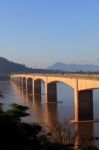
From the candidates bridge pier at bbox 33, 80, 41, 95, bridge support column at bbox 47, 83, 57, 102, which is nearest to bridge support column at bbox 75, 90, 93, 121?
bridge support column at bbox 47, 83, 57, 102

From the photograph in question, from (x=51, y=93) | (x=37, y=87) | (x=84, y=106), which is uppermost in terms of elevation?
(x=37, y=87)

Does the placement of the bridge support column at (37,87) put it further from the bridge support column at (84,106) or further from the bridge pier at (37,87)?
the bridge support column at (84,106)

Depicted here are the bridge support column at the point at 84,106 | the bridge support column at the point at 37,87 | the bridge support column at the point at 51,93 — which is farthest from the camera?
the bridge support column at the point at 37,87

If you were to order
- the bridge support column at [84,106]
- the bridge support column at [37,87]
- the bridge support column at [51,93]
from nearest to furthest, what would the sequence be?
the bridge support column at [84,106] < the bridge support column at [51,93] < the bridge support column at [37,87]

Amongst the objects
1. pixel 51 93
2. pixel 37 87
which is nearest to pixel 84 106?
pixel 51 93

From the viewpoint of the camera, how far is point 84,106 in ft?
142

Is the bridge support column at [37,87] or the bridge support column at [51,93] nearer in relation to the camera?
the bridge support column at [51,93]

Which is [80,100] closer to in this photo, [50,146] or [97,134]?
[97,134]

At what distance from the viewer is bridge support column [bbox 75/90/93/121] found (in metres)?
42.7

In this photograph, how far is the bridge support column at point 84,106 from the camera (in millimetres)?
42656

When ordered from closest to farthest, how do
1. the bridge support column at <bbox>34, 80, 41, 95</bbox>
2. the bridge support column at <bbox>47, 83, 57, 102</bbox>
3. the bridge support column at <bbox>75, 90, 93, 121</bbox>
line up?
1. the bridge support column at <bbox>75, 90, 93, 121</bbox>
2. the bridge support column at <bbox>47, 83, 57, 102</bbox>
3. the bridge support column at <bbox>34, 80, 41, 95</bbox>

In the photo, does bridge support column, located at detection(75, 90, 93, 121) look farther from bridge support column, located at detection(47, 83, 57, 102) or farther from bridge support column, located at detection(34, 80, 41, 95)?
bridge support column, located at detection(34, 80, 41, 95)

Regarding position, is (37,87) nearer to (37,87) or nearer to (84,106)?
(37,87)

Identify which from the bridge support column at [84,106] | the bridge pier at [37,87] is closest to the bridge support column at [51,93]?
the bridge pier at [37,87]
